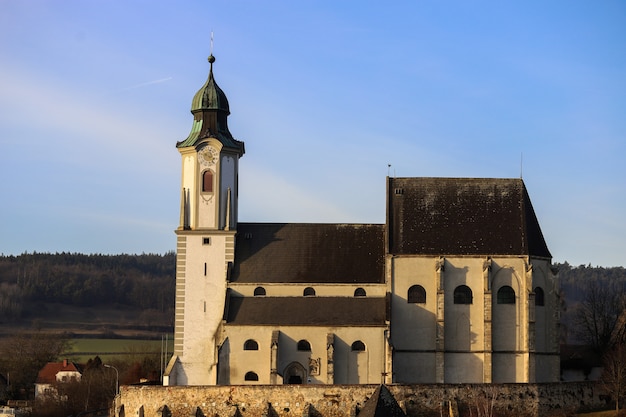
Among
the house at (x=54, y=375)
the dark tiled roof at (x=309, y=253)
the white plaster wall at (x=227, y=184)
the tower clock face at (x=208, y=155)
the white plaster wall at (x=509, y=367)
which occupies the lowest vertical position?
the house at (x=54, y=375)

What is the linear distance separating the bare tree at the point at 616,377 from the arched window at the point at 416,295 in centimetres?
1195

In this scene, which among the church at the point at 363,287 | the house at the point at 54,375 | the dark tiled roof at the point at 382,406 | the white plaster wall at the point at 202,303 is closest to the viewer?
the dark tiled roof at the point at 382,406

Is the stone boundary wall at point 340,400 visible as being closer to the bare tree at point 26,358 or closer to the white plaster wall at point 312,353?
the white plaster wall at point 312,353

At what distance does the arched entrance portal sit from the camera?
229ft

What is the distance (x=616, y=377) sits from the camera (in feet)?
215

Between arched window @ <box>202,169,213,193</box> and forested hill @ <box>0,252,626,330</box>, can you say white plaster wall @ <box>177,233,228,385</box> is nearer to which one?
arched window @ <box>202,169,213,193</box>

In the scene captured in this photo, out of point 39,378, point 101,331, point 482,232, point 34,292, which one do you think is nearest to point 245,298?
point 482,232

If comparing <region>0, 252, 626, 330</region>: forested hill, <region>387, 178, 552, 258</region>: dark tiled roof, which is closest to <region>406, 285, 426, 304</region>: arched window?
<region>387, 178, 552, 258</region>: dark tiled roof

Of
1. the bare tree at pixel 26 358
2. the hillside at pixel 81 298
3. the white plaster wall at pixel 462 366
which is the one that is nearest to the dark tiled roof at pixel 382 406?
the white plaster wall at pixel 462 366

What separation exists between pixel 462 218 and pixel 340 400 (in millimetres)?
17309

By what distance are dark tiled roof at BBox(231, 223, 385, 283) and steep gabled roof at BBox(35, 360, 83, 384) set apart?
130ft

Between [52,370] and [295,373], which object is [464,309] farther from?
[52,370]

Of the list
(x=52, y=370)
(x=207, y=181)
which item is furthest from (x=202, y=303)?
(x=52, y=370)

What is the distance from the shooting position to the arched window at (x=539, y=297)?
72.9m
